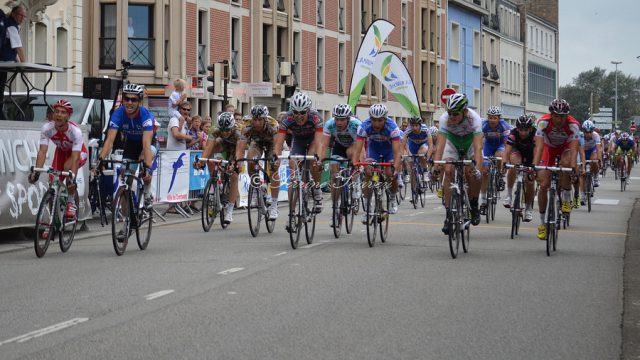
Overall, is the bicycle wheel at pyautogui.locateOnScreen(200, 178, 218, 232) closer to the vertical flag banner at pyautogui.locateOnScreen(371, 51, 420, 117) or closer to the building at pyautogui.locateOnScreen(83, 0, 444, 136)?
the building at pyautogui.locateOnScreen(83, 0, 444, 136)

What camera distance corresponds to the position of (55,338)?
8.61m

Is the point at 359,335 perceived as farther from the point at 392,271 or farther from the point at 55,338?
the point at 392,271

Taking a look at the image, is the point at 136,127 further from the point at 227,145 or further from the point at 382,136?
the point at 227,145

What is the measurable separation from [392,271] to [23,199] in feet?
19.8

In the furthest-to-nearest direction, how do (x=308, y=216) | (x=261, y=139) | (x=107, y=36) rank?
(x=107, y=36)
(x=261, y=139)
(x=308, y=216)

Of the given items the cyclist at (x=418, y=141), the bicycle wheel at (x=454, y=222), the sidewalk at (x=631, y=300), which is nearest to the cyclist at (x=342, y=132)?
the bicycle wheel at (x=454, y=222)

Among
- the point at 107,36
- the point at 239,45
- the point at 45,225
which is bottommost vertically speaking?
the point at 45,225

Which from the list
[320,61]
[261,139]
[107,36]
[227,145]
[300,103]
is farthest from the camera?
[320,61]

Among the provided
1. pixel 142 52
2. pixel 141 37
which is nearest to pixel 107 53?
pixel 142 52

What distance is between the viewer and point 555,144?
16.4m

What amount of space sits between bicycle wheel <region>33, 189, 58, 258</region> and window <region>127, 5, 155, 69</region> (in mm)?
29446

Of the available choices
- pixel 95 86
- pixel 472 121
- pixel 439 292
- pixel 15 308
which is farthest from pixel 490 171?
pixel 15 308

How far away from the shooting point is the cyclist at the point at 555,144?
15758 millimetres

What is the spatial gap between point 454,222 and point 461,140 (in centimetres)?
216
